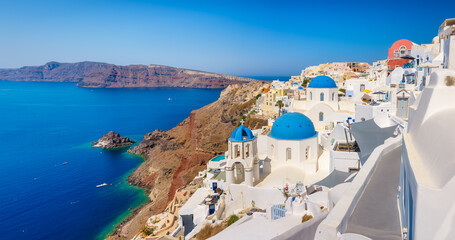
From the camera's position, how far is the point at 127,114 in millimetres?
91750

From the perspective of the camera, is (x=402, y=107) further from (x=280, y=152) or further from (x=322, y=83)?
(x=322, y=83)

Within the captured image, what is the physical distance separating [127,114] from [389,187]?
92971 millimetres

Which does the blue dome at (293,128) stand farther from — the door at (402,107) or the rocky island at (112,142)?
the rocky island at (112,142)

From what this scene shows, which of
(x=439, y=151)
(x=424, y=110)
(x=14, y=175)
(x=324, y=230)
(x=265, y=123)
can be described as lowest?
(x=14, y=175)

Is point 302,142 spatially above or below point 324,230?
below

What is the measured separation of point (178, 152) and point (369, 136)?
33.6 meters

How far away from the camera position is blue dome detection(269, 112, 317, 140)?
16.2m

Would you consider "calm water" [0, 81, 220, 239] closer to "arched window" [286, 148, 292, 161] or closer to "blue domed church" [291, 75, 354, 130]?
"arched window" [286, 148, 292, 161]

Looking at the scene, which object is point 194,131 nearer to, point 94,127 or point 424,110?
point 94,127

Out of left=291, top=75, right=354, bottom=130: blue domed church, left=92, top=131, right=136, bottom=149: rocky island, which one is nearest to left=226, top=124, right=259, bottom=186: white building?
left=291, top=75, right=354, bottom=130: blue domed church

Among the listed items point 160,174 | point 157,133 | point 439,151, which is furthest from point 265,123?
point 439,151

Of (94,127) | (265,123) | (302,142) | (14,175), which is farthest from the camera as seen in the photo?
(94,127)

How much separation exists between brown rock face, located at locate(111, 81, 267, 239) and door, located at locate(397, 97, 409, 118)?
20.4 m

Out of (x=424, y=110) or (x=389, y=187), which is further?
(x=389, y=187)
